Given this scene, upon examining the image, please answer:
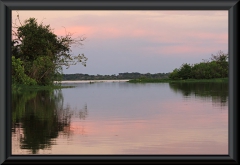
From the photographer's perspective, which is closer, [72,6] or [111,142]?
[72,6]

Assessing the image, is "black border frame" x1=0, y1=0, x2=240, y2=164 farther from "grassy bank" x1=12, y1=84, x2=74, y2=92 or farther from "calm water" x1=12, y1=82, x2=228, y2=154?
"grassy bank" x1=12, y1=84, x2=74, y2=92

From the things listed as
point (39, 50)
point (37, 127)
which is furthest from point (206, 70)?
point (37, 127)

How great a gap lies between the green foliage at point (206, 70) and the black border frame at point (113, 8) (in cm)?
3423

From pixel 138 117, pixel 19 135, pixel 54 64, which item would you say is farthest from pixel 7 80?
pixel 54 64

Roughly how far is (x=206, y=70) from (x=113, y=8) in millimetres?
34872

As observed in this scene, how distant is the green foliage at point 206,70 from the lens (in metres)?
36.6

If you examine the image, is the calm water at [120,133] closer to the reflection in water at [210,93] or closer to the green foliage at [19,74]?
the reflection in water at [210,93]

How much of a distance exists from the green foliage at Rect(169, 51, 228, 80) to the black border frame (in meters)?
34.2

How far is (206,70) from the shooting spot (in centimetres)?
Answer: 3688

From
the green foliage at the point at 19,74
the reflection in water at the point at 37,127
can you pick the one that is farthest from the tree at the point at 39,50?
the reflection in water at the point at 37,127

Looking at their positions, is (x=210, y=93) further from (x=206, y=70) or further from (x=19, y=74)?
(x=206, y=70)

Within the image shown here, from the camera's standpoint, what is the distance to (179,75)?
39.7 meters
